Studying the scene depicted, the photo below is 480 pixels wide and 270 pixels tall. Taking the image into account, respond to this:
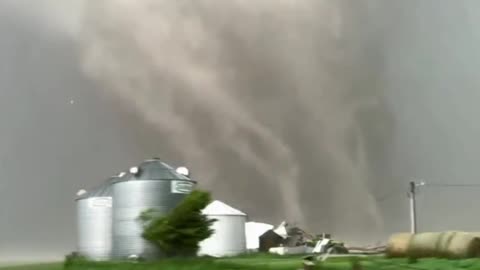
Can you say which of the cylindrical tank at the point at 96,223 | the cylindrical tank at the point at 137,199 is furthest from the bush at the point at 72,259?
the cylindrical tank at the point at 137,199

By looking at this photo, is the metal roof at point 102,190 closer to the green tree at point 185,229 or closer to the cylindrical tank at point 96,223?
the cylindrical tank at point 96,223

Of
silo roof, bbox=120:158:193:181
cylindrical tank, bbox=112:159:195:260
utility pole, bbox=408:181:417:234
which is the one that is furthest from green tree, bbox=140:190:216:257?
utility pole, bbox=408:181:417:234

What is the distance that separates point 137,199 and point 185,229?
2.03 metres

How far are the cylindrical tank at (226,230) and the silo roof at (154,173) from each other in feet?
6.67

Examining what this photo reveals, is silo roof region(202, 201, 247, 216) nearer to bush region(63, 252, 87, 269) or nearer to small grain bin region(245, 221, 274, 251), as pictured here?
small grain bin region(245, 221, 274, 251)

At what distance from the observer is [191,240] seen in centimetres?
1207

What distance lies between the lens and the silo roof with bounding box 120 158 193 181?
1393cm

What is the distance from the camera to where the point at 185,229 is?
12.0m

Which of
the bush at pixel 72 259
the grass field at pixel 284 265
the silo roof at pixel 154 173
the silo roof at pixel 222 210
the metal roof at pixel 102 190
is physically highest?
the silo roof at pixel 154 173

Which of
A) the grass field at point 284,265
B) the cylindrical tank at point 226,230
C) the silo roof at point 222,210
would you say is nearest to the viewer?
the grass field at point 284,265

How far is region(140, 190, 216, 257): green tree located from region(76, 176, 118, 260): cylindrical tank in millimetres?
2319

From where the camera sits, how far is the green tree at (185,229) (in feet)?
39.5

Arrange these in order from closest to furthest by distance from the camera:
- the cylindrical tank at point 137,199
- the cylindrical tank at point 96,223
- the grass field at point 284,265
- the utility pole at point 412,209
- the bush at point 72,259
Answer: the grass field at point 284,265
the bush at point 72,259
the cylindrical tank at point 137,199
the cylindrical tank at point 96,223
the utility pole at point 412,209

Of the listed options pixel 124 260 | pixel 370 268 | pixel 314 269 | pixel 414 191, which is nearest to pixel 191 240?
pixel 124 260
